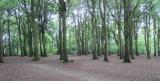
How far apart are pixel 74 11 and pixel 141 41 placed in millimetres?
36138

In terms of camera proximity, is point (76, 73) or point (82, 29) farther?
point (82, 29)

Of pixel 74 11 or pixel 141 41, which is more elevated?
pixel 74 11

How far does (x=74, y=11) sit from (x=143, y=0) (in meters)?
20.4

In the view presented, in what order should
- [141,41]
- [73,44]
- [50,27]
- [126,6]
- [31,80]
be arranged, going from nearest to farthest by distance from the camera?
1. [31,80]
2. [126,6]
3. [50,27]
4. [73,44]
5. [141,41]

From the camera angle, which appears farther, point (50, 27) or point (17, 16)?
point (50, 27)

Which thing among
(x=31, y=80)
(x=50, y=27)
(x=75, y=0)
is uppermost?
(x=75, y=0)

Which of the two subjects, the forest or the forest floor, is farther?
the forest

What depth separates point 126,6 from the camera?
102ft

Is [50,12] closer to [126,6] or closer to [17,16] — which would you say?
[17,16]

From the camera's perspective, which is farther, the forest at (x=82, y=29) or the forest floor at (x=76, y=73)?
the forest at (x=82, y=29)

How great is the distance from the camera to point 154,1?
41438 millimetres

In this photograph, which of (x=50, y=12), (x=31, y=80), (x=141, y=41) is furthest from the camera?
(x=141, y=41)

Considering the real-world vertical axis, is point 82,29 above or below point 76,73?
above

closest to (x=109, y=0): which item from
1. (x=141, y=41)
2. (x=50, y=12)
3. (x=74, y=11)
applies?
(x=50, y=12)
